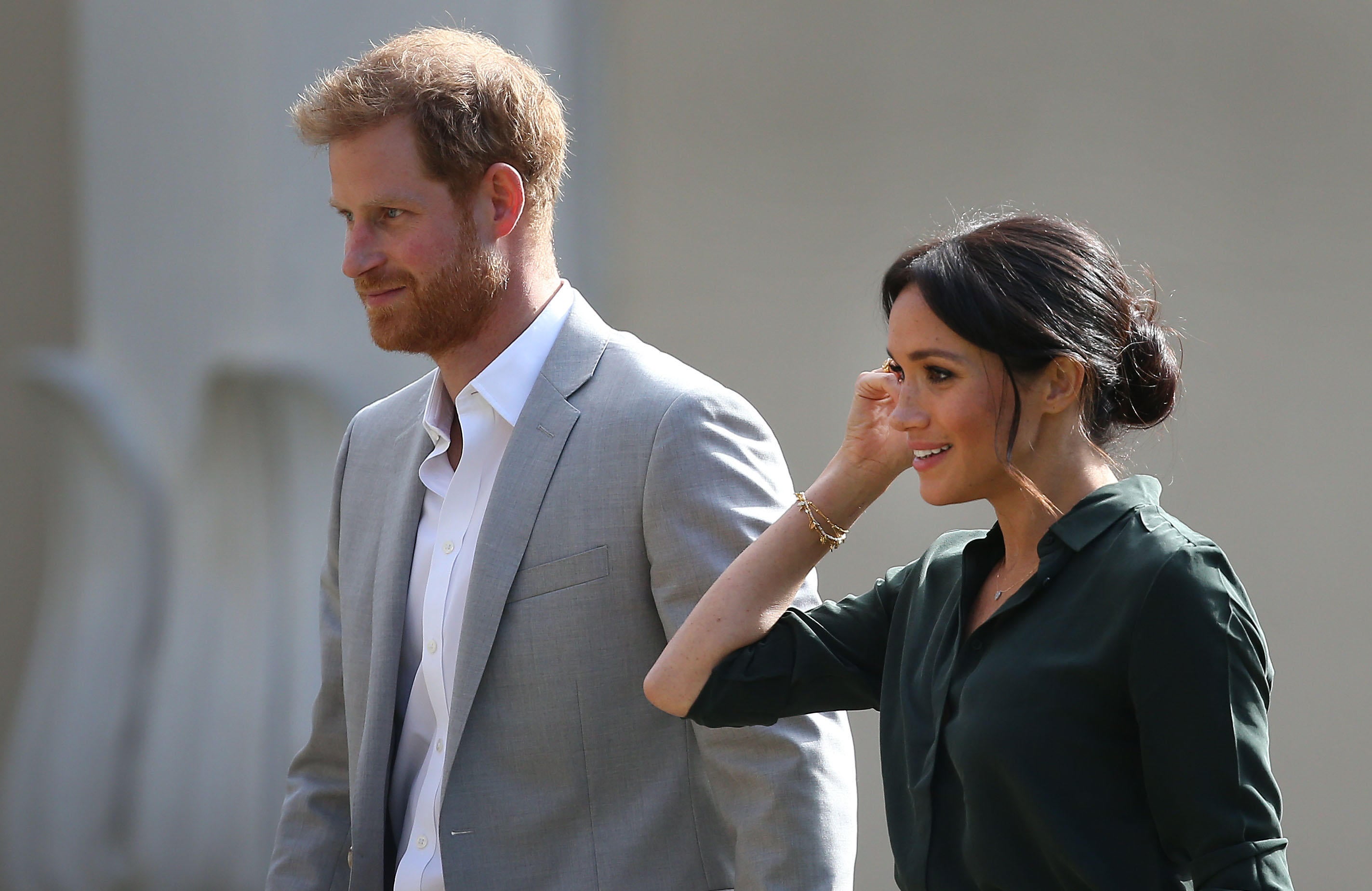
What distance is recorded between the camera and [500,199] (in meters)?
2.08

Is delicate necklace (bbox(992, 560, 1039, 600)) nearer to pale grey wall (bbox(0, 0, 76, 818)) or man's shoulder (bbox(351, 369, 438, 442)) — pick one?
man's shoulder (bbox(351, 369, 438, 442))

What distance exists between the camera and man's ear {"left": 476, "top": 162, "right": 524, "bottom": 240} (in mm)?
2061

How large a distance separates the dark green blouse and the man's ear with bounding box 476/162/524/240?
1.02 m

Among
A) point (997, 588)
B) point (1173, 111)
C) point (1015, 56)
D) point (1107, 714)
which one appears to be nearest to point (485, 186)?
point (997, 588)

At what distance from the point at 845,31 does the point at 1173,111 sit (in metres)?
0.81

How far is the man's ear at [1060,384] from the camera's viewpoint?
135cm

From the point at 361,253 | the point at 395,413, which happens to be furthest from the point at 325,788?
the point at 361,253

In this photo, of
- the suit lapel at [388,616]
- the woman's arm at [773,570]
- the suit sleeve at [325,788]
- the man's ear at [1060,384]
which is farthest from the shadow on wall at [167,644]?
the man's ear at [1060,384]

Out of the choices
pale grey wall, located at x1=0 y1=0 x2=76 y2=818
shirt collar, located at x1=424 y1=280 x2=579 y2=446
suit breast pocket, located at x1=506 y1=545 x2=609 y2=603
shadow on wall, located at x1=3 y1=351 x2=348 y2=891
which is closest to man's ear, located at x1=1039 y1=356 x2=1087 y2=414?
suit breast pocket, located at x1=506 y1=545 x2=609 y2=603

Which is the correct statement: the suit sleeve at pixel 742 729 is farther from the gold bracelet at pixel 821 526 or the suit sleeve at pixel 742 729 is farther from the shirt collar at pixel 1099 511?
the shirt collar at pixel 1099 511

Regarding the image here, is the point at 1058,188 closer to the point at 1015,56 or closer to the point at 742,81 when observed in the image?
the point at 1015,56

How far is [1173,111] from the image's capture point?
3.07m

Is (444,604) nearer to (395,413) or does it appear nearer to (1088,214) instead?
(395,413)

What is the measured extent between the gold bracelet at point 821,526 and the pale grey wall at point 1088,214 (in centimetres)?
157
